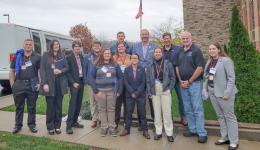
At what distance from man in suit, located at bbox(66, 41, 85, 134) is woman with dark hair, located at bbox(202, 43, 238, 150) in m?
2.72

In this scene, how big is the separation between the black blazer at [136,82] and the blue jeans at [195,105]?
0.80 metres

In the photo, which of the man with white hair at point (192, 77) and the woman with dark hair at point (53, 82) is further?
the woman with dark hair at point (53, 82)

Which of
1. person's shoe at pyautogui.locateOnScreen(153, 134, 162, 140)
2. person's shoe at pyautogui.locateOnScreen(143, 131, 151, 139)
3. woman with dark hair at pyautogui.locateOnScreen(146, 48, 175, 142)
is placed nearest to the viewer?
woman with dark hair at pyautogui.locateOnScreen(146, 48, 175, 142)

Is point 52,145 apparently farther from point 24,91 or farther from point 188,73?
point 188,73

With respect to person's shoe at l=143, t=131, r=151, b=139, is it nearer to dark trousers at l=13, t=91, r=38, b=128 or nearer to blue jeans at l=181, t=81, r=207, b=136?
blue jeans at l=181, t=81, r=207, b=136

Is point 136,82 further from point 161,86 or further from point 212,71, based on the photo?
point 212,71

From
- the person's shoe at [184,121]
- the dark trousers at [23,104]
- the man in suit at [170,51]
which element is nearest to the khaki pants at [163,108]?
the man in suit at [170,51]

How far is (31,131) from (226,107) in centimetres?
403

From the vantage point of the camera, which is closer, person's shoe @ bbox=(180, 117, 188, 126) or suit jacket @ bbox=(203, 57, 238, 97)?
suit jacket @ bbox=(203, 57, 238, 97)

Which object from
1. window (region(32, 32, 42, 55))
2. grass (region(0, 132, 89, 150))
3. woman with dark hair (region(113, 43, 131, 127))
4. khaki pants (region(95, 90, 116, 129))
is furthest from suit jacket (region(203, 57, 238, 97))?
window (region(32, 32, 42, 55))

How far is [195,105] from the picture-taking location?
6367 mm

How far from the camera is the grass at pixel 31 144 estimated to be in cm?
600

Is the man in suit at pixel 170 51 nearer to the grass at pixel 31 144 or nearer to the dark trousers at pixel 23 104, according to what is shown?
the grass at pixel 31 144

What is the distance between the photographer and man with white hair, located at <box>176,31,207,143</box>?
20.6ft
